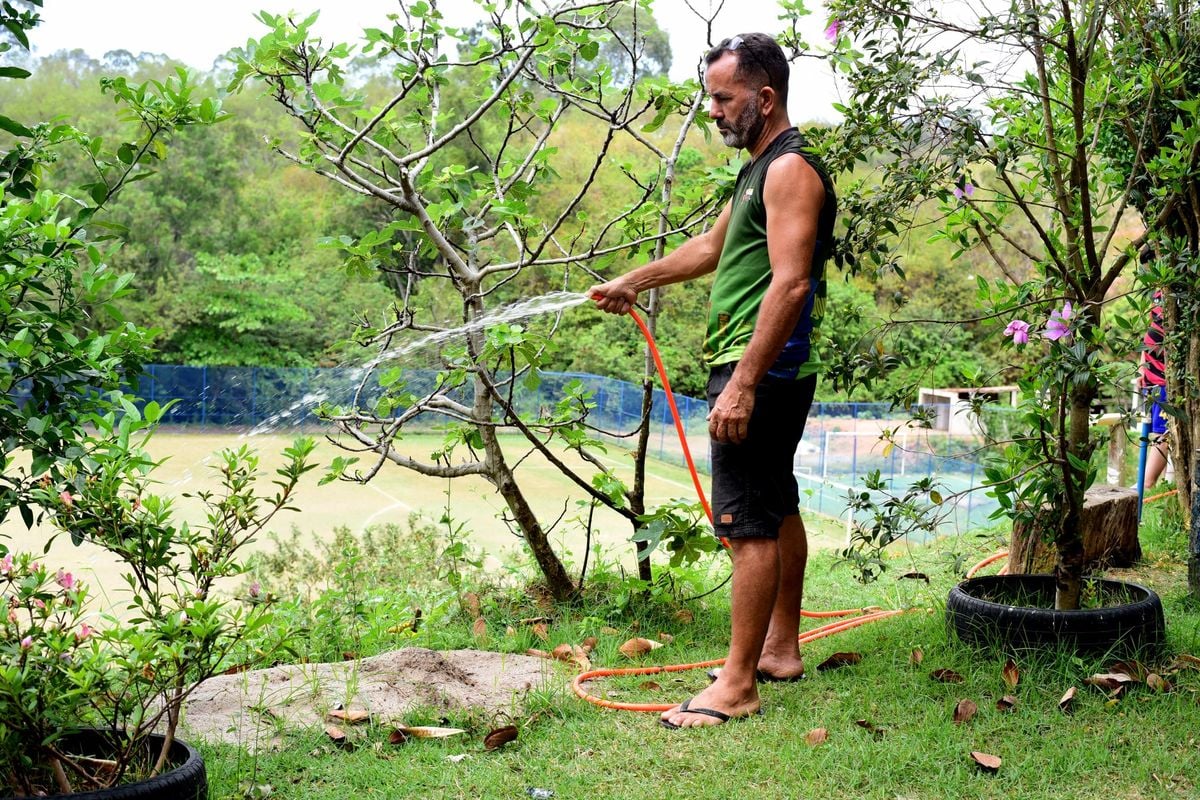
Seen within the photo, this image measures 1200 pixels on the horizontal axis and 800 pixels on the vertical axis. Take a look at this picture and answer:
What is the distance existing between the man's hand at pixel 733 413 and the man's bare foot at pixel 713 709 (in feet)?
2.15

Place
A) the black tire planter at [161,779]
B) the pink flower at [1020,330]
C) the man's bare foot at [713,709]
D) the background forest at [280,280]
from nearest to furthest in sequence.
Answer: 1. the black tire planter at [161,779]
2. the man's bare foot at [713,709]
3. the pink flower at [1020,330]
4. the background forest at [280,280]

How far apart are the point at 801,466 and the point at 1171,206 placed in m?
14.3

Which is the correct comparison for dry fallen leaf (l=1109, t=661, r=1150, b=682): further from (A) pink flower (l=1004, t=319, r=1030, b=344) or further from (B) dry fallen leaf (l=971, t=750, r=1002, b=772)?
(A) pink flower (l=1004, t=319, r=1030, b=344)

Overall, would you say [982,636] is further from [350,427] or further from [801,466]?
[801,466]

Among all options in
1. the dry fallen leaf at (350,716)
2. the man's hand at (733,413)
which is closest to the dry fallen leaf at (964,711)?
the man's hand at (733,413)

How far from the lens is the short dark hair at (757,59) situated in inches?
114

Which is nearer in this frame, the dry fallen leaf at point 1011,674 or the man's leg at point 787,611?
the dry fallen leaf at point 1011,674

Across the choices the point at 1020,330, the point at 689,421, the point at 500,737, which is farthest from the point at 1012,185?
the point at 689,421

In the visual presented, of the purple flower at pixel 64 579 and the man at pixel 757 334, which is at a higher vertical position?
the man at pixel 757 334

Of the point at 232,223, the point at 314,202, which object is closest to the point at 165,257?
the point at 232,223

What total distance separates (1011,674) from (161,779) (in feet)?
6.83

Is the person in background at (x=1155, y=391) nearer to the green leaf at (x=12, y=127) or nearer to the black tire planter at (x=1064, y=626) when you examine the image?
the black tire planter at (x=1064, y=626)

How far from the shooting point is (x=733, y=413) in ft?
9.10

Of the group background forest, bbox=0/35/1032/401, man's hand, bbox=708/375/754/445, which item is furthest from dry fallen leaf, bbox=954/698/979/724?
background forest, bbox=0/35/1032/401
